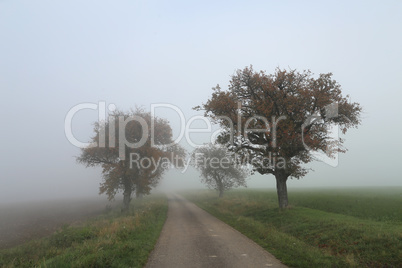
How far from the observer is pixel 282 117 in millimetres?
21062

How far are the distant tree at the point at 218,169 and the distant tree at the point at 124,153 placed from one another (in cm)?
1255

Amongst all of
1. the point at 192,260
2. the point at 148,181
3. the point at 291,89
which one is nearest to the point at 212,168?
the point at 148,181

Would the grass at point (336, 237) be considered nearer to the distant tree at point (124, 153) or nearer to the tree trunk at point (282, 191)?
the tree trunk at point (282, 191)

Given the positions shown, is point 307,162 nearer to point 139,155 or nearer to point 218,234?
point 218,234

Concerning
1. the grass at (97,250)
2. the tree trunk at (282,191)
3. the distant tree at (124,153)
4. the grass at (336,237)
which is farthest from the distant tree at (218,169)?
the grass at (97,250)

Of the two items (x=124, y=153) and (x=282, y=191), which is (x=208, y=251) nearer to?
(x=282, y=191)

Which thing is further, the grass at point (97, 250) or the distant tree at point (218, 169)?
the distant tree at point (218, 169)

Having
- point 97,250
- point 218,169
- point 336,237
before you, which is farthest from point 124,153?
point 336,237

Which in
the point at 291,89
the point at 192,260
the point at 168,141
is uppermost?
the point at 291,89

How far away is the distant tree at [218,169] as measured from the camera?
1634 inches

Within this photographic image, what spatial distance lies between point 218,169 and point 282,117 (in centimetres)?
2267

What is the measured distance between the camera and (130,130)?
30453mm

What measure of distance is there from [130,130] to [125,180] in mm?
6707

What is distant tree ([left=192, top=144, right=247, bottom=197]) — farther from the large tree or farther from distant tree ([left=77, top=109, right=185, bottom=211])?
the large tree
